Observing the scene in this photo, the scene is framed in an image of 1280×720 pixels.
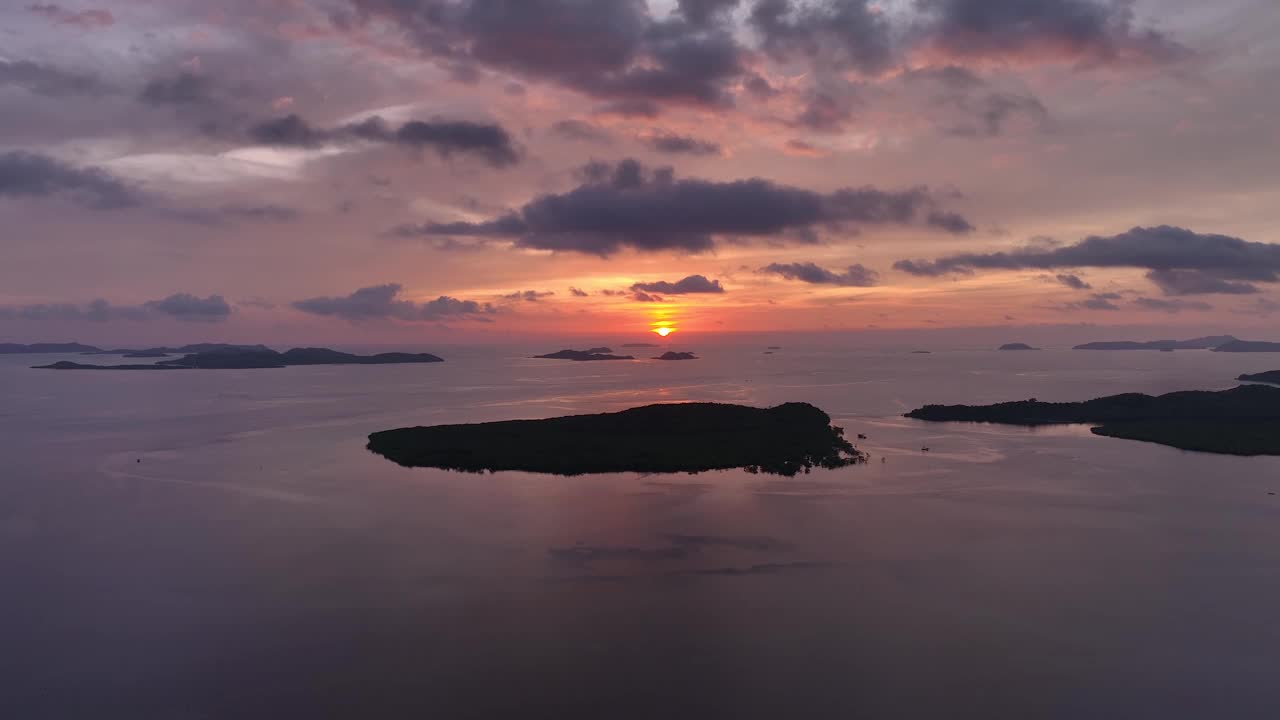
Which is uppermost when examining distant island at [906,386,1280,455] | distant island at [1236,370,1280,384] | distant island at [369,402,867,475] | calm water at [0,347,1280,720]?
distant island at [1236,370,1280,384]

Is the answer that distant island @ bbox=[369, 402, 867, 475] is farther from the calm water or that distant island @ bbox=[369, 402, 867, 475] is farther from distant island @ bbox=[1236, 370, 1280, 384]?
distant island @ bbox=[1236, 370, 1280, 384]

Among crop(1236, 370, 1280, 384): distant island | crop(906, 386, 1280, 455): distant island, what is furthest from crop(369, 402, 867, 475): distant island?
crop(1236, 370, 1280, 384): distant island

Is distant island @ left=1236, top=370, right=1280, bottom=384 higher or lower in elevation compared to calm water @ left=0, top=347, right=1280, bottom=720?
higher

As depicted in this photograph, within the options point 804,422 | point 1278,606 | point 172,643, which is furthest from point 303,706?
point 804,422

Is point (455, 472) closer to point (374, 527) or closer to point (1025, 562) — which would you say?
point (374, 527)

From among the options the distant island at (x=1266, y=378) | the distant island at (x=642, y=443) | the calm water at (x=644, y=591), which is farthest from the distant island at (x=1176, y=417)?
the distant island at (x=1266, y=378)
